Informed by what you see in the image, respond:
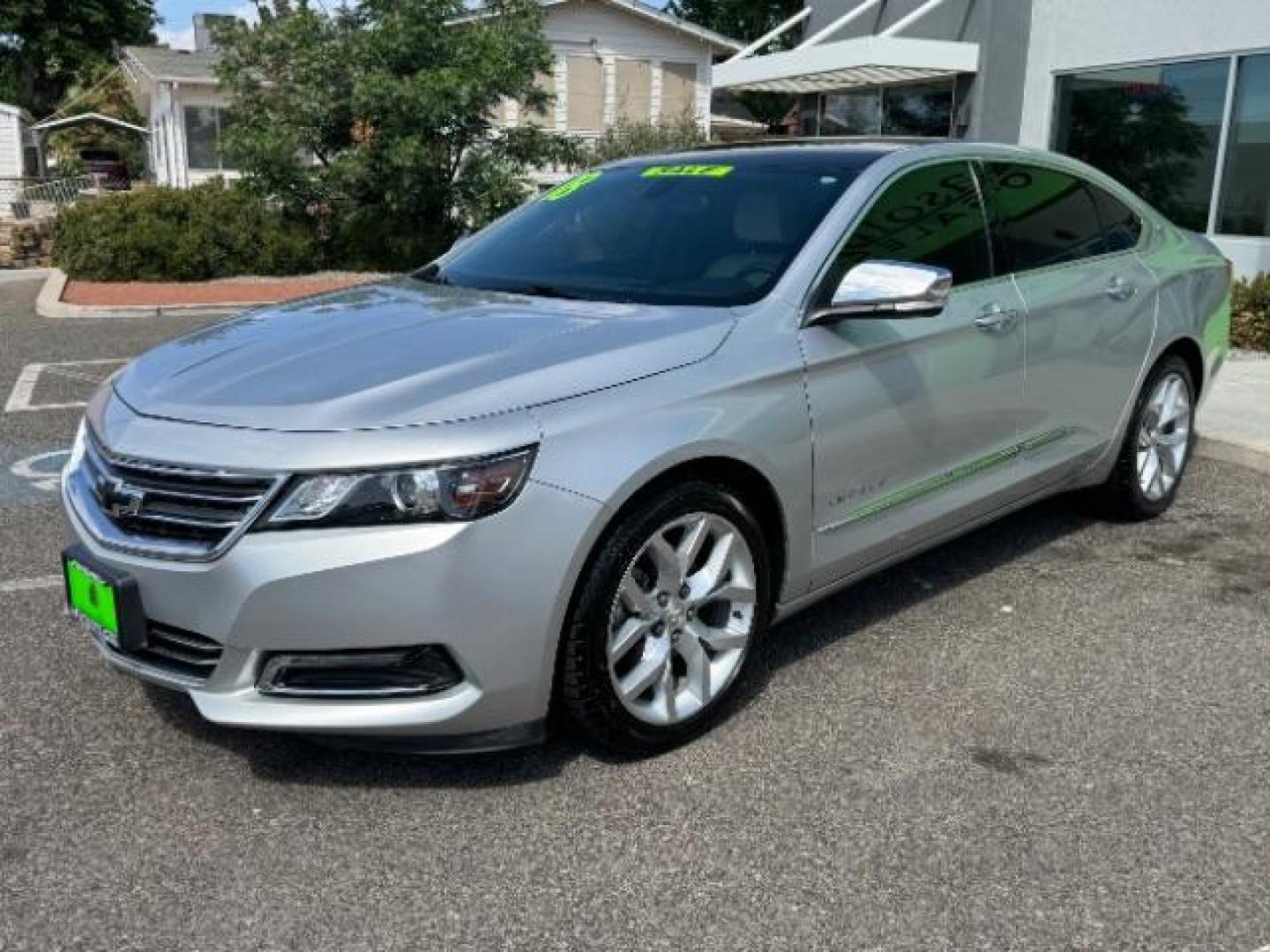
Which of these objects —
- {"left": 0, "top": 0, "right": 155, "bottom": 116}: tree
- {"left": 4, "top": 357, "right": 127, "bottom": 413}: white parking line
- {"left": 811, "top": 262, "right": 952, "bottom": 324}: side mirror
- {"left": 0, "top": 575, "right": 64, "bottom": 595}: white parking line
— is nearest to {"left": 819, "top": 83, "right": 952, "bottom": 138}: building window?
{"left": 4, "top": 357, "right": 127, "bottom": 413}: white parking line

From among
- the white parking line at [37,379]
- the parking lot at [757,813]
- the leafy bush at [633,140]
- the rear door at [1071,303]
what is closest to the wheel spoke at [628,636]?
the parking lot at [757,813]

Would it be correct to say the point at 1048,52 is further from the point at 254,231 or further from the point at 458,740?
the point at 458,740

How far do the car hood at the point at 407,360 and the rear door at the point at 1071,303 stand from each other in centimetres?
151

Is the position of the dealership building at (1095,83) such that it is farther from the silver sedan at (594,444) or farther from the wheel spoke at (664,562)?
the wheel spoke at (664,562)

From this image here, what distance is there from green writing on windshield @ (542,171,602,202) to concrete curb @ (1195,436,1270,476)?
390 cm

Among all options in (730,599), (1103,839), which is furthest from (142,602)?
(1103,839)

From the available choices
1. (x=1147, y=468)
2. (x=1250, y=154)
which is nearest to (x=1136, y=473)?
(x=1147, y=468)

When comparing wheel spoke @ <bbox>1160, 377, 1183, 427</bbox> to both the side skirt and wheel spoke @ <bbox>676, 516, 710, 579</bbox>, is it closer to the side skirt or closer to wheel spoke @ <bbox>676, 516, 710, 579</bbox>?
the side skirt

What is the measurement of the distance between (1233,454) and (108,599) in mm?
5751

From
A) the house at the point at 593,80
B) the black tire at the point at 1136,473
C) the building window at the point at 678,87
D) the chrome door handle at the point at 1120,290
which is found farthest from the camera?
the building window at the point at 678,87

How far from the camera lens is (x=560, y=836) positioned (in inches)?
116

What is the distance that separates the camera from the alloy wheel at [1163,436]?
528 centimetres

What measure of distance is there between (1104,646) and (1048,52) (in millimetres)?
11235

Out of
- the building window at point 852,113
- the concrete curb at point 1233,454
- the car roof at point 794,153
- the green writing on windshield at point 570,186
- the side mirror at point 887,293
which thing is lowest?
the concrete curb at point 1233,454
